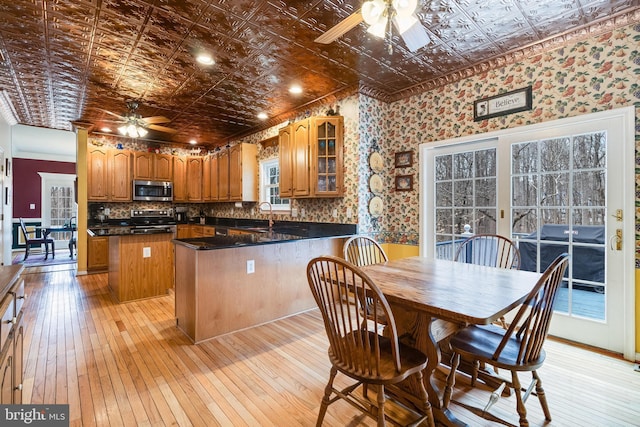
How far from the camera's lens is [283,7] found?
223 centimetres

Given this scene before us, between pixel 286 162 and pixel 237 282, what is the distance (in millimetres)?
2008

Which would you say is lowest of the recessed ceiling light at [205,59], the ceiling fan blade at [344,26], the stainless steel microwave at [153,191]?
the stainless steel microwave at [153,191]

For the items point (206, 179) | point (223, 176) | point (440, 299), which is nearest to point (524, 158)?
point (440, 299)

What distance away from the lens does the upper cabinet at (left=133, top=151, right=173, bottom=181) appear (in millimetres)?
6035

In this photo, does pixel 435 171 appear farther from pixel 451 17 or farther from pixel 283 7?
pixel 283 7

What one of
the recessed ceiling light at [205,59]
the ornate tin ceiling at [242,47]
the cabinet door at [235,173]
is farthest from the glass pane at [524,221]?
the cabinet door at [235,173]

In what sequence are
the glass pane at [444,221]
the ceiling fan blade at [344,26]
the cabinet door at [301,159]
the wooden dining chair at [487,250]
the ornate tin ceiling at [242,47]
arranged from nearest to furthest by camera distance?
the ceiling fan blade at [344,26]
the ornate tin ceiling at [242,47]
the wooden dining chair at [487,250]
the glass pane at [444,221]
the cabinet door at [301,159]

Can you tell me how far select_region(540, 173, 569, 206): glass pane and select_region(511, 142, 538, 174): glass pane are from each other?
0.14 m

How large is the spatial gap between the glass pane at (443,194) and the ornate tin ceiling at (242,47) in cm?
122

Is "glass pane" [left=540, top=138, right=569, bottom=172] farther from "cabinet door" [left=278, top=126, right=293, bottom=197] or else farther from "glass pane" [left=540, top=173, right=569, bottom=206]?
"cabinet door" [left=278, top=126, right=293, bottom=197]

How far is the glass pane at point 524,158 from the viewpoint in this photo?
2895mm

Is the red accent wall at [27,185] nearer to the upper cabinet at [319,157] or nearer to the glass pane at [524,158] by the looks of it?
the upper cabinet at [319,157]

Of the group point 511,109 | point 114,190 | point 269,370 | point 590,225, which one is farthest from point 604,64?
point 114,190

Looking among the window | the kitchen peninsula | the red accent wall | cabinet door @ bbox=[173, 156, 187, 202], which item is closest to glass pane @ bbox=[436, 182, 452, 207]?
the kitchen peninsula
